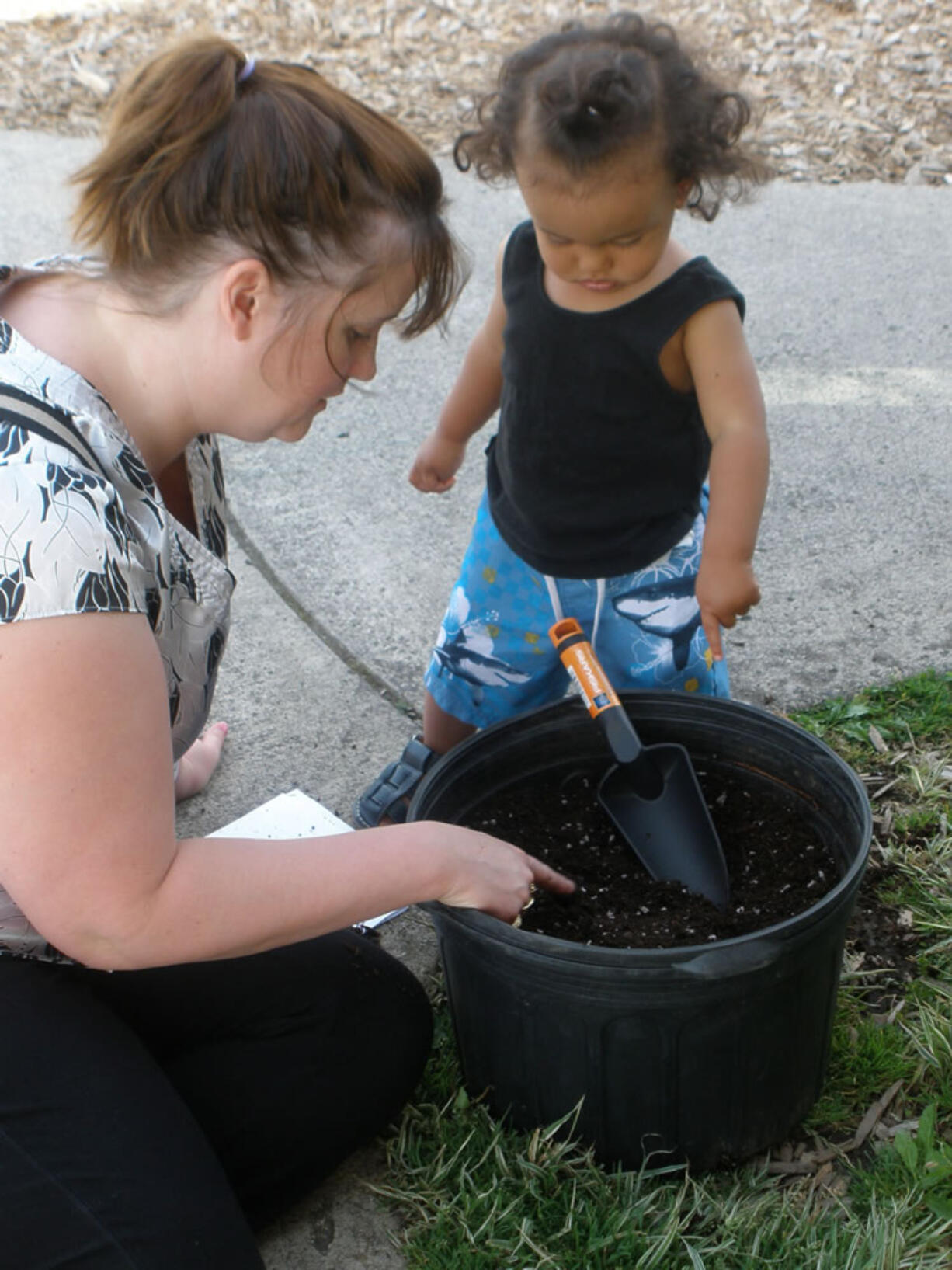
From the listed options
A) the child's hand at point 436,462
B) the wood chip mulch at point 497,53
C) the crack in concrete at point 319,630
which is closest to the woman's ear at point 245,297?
the child's hand at point 436,462

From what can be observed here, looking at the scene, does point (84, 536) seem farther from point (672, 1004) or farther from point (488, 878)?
point (672, 1004)

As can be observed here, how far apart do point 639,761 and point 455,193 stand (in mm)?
3393

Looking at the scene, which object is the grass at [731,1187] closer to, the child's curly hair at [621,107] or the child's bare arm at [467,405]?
the child's bare arm at [467,405]

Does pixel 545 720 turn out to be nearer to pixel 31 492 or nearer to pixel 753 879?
pixel 753 879

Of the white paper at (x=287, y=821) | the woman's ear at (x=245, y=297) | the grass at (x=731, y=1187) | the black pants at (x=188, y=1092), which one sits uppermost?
the woman's ear at (x=245, y=297)

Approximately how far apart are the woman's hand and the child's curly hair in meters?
0.85

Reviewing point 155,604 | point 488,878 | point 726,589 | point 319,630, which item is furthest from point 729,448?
point 319,630

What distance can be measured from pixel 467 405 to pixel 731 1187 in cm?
128

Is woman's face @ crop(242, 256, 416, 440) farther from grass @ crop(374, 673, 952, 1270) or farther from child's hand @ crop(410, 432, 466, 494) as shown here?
grass @ crop(374, 673, 952, 1270)

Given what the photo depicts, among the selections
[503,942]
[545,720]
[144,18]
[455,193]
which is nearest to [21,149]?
[144,18]

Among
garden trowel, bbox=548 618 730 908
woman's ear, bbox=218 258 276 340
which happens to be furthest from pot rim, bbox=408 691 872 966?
woman's ear, bbox=218 258 276 340

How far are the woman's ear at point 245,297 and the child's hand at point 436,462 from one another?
95cm

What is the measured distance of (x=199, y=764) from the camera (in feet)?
7.67

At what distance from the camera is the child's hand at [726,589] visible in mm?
1831
